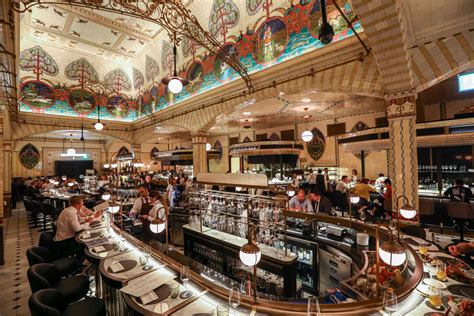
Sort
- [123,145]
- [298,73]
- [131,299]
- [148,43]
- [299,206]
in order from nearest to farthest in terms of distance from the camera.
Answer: [131,299] → [299,206] → [298,73] → [148,43] → [123,145]

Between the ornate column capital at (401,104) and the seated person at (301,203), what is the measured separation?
2.60 metres

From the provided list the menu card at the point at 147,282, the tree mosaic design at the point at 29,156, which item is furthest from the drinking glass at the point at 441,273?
the tree mosaic design at the point at 29,156

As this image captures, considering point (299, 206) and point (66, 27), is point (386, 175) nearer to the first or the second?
point (299, 206)

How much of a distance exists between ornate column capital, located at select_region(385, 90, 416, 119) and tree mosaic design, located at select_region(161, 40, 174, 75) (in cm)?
891

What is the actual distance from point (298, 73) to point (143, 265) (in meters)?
5.79

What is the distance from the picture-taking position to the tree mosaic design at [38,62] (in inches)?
417

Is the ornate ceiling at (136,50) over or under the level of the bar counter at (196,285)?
over

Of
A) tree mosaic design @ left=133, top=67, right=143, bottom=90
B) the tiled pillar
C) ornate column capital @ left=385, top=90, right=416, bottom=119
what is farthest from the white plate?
tree mosaic design @ left=133, top=67, right=143, bottom=90

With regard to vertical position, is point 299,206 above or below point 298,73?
below

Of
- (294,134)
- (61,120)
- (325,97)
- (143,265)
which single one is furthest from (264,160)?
(61,120)

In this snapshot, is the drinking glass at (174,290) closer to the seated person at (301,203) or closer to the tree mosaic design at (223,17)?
the seated person at (301,203)

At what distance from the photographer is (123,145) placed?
22219mm

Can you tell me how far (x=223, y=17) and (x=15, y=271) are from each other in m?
9.19

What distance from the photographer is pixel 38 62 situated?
36.2 feet
